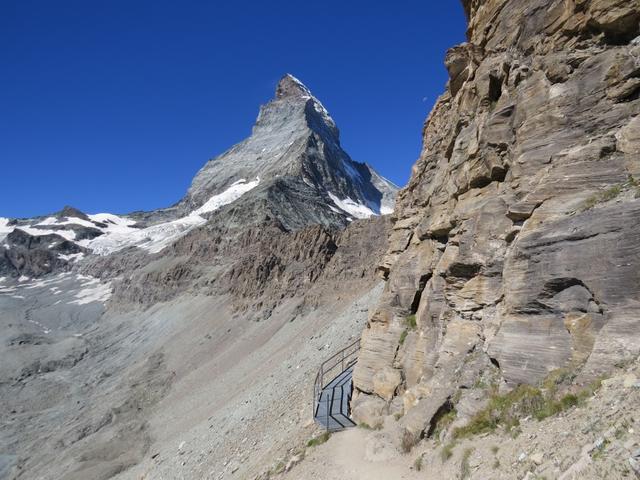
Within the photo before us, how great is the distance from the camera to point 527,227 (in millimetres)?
11133

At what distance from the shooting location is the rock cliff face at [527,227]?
30.1 feet

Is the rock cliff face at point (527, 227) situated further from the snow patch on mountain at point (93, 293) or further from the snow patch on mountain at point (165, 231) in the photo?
the snow patch on mountain at point (165, 231)

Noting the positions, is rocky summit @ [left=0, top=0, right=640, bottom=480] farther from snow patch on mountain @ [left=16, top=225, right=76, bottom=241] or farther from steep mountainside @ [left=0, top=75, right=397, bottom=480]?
snow patch on mountain @ [left=16, top=225, right=76, bottom=241]

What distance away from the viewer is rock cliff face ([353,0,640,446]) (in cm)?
916

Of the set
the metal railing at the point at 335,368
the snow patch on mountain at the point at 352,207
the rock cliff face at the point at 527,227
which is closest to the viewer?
the rock cliff face at the point at 527,227

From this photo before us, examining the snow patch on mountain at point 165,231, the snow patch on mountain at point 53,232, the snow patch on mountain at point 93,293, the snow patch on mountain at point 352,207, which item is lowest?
the snow patch on mountain at point 93,293

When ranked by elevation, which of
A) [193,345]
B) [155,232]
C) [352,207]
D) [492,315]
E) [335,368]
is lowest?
[335,368]

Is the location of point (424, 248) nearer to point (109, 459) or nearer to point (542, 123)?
point (542, 123)

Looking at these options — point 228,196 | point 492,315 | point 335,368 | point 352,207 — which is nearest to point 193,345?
point 335,368

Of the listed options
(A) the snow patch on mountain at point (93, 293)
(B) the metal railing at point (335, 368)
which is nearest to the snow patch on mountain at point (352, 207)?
(A) the snow patch on mountain at point (93, 293)

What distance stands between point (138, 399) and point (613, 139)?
51596 mm

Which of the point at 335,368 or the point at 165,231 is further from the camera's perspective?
the point at 165,231

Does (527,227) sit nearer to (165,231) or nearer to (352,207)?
(352,207)

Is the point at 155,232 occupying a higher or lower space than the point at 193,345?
higher
